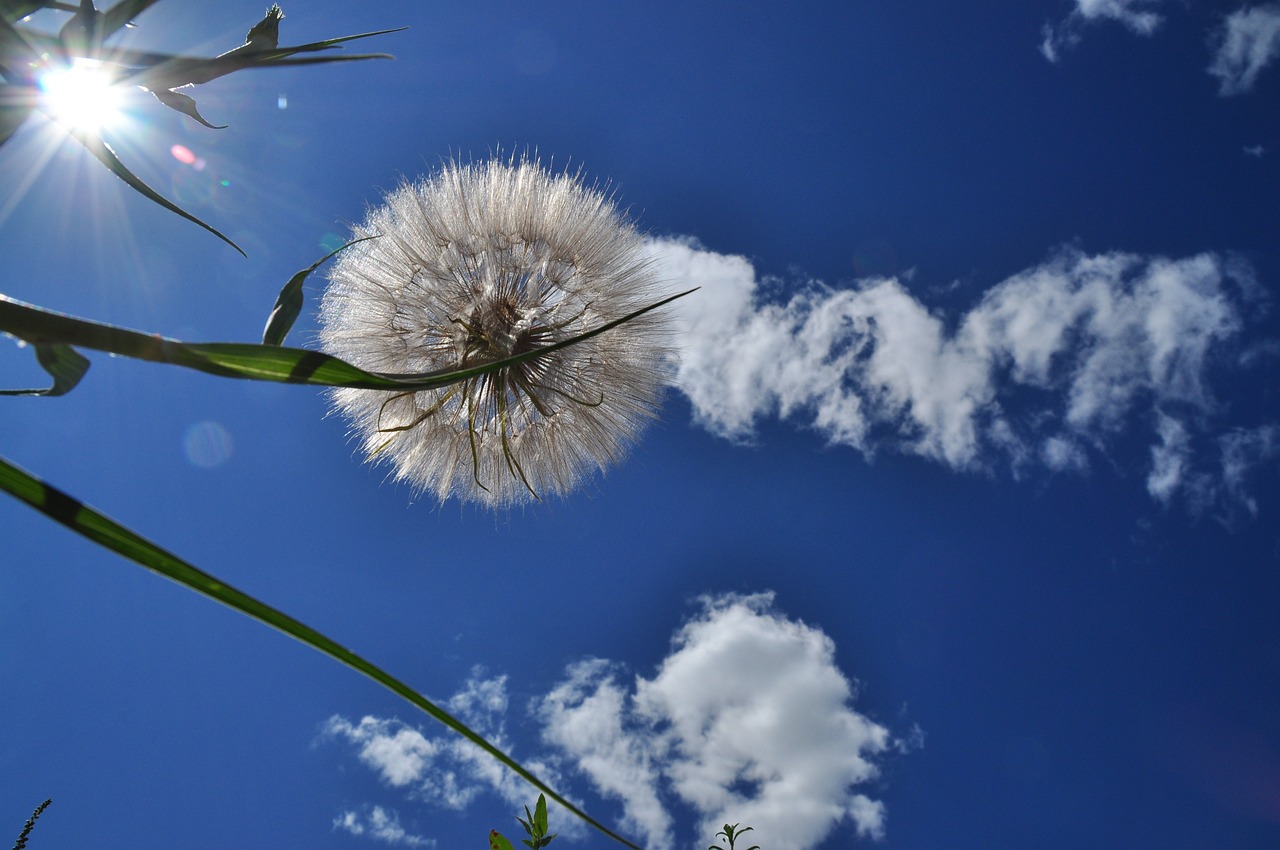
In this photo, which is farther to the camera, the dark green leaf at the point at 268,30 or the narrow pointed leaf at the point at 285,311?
the dark green leaf at the point at 268,30

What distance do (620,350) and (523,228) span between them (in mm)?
657

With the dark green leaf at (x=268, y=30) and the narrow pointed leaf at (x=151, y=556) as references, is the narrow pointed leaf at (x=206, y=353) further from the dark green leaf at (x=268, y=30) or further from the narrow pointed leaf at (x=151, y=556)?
the dark green leaf at (x=268, y=30)

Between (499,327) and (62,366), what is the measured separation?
8.57 ft

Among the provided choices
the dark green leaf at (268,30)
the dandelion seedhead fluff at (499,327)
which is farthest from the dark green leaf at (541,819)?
the dark green leaf at (268,30)

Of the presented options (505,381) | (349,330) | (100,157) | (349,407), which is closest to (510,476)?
(505,381)

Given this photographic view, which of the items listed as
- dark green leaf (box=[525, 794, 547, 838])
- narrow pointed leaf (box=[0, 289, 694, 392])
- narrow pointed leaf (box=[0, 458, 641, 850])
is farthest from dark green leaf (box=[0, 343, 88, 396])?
dark green leaf (box=[525, 794, 547, 838])

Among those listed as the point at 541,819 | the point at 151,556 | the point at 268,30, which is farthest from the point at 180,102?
the point at 541,819

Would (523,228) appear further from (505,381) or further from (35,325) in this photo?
(35,325)

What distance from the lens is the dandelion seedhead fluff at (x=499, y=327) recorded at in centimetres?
319

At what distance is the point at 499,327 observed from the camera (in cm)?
333

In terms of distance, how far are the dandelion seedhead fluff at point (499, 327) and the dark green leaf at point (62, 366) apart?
2.32 meters

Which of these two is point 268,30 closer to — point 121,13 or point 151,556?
point 121,13

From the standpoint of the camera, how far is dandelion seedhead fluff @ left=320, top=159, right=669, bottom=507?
319 centimetres

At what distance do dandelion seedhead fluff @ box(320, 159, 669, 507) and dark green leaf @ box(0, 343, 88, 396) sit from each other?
2324 mm
